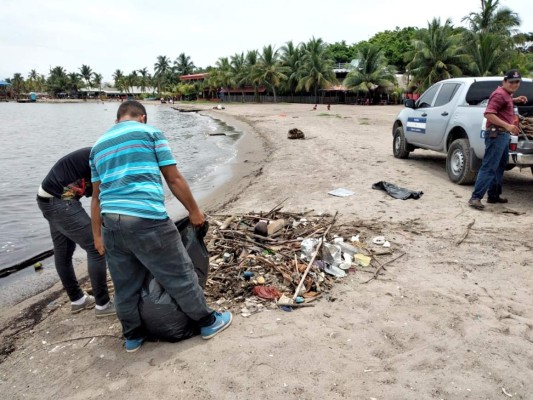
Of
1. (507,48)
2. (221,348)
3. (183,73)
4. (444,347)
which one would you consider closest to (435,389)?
(444,347)

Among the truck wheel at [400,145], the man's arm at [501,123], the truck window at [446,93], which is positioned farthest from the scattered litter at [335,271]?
the truck wheel at [400,145]

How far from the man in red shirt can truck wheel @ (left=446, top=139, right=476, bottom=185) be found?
1035 mm

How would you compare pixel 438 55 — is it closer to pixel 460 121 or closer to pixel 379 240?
pixel 460 121

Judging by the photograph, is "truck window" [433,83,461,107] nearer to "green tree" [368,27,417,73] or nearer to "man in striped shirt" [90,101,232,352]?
"man in striped shirt" [90,101,232,352]

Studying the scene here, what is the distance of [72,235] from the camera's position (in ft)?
11.8

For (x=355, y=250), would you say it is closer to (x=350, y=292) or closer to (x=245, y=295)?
(x=350, y=292)

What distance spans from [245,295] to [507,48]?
3947 centimetres

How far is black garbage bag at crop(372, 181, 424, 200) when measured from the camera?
680 centimetres

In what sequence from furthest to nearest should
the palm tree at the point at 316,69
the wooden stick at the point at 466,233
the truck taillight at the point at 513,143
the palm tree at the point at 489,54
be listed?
the palm tree at the point at 316,69 < the palm tree at the point at 489,54 < the truck taillight at the point at 513,143 < the wooden stick at the point at 466,233

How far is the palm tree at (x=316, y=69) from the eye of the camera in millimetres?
49469

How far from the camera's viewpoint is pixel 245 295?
380 centimetres

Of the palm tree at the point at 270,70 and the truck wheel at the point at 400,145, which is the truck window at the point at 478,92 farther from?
the palm tree at the point at 270,70

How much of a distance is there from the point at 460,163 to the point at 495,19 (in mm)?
37093

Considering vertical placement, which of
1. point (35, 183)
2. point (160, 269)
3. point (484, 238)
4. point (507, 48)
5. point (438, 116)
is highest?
point (507, 48)
